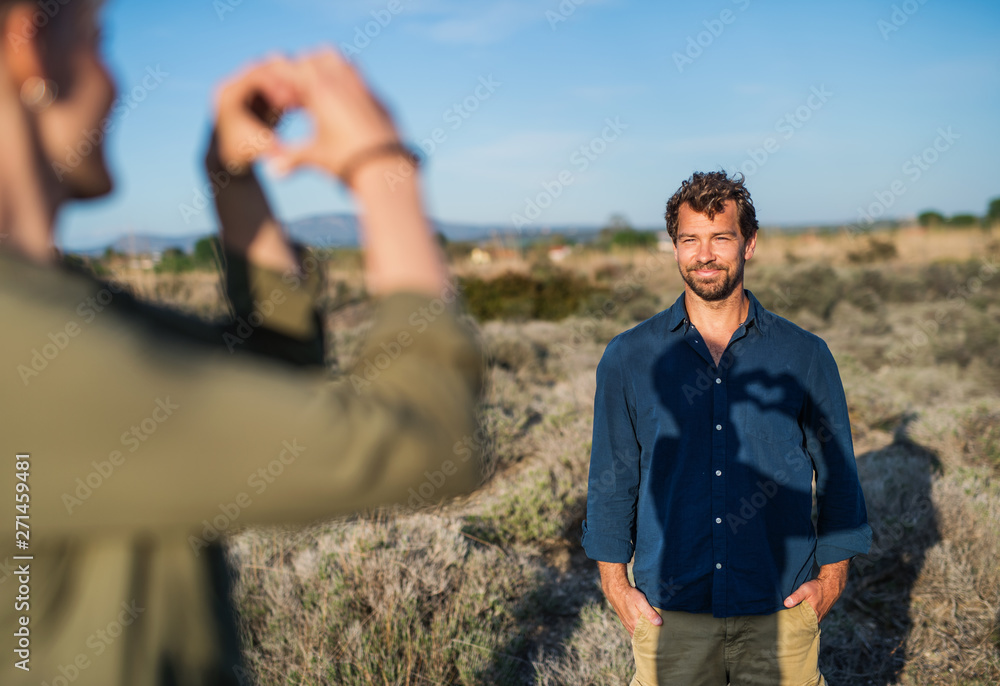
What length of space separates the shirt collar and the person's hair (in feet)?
0.94

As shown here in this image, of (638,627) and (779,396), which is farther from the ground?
(779,396)

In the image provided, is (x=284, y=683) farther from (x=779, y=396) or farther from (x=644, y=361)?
(x=779, y=396)

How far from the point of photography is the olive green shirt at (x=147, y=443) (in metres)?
0.53

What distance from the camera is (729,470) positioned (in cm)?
229

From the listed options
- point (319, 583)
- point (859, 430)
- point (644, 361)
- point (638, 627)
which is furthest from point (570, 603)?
point (859, 430)

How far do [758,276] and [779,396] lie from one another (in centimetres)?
1363

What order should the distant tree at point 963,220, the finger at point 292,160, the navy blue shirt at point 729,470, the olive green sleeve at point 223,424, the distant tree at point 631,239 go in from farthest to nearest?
the distant tree at point 631,239
the distant tree at point 963,220
the navy blue shirt at point 729,470
the finger at point 292,160
the olive green sleeve at point 223,424

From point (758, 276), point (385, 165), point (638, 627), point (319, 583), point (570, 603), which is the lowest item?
point (570, 603)

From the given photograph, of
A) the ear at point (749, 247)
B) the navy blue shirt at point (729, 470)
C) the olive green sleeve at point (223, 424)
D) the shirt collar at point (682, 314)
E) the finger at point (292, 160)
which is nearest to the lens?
Result: the olive green sleeve at point (223, 424)

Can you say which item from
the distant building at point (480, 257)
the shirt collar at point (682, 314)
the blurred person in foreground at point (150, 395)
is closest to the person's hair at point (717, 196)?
the shirt collar at point (682, 314)

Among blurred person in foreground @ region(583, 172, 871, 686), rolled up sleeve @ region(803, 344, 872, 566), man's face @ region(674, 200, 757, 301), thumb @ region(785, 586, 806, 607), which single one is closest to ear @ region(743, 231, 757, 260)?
man's face @ region(674, 200, 757, 301)

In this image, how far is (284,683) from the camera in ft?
10.9

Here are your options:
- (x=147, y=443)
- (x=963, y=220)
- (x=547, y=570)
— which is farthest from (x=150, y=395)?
(x=963, y=220)

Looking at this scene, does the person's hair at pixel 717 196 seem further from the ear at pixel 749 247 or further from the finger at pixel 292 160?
the finger at pixel 292 160
